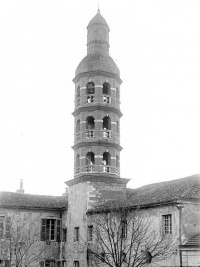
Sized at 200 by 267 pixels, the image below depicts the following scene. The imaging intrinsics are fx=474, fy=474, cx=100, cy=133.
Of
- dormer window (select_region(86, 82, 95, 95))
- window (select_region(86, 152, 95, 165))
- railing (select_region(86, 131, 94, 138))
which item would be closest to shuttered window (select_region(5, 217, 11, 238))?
window (select_region(86, 152, 95, 165))

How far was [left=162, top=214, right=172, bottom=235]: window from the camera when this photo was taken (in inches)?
1137

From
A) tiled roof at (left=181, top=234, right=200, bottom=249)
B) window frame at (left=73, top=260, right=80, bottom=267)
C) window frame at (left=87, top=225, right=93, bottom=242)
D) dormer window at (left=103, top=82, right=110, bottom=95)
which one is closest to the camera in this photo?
tiled roof at (left=181, top=234, right=200, bottom=249)

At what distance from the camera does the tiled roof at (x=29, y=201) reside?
39.2 m

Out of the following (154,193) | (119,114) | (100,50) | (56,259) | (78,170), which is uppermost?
(100,50)

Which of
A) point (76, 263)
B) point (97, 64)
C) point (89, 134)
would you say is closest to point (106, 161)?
point (89, 134)

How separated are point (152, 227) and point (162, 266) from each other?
2.59m

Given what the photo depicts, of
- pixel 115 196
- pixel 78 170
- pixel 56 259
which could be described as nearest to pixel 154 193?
pixel 115 196

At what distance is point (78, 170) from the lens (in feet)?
127

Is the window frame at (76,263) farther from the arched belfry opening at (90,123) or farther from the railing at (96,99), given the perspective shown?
the railing at (96,99)

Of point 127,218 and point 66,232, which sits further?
point 66,232

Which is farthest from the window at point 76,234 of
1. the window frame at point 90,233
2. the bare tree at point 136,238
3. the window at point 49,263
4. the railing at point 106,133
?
the railing at point 106,133

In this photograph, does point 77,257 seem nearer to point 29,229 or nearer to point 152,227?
point 29,229

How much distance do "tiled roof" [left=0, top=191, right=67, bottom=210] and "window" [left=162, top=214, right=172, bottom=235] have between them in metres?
12.8

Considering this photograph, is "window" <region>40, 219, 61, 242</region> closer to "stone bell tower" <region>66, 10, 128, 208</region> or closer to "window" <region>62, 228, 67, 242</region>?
"window" <region>62, 228, 67, 242</region>
